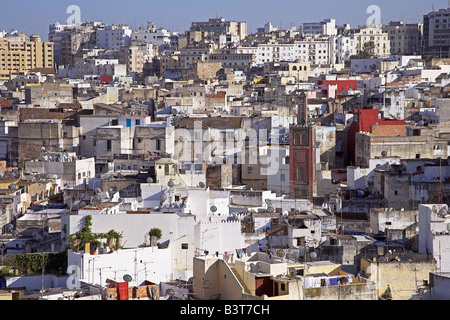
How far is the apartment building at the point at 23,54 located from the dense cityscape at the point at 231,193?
858 inches

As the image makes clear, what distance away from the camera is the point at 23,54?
68938mm

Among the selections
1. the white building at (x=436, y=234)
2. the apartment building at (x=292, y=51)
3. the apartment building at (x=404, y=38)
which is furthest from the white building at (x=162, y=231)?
the apartment building at (x=404, y=38)

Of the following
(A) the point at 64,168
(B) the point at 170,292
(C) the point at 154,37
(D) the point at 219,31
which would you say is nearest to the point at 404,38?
(D) the point at 219,31

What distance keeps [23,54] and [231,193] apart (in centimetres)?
5101

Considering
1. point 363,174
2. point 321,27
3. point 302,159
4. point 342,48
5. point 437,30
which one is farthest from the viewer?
point 321,27

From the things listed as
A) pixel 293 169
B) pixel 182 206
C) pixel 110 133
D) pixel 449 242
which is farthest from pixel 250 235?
pixel 110 133

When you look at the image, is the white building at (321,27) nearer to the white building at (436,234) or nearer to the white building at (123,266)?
the white building at (436,234)

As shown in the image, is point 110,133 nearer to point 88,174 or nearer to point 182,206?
point 88,174

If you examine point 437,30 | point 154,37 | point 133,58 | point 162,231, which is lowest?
point 162,231

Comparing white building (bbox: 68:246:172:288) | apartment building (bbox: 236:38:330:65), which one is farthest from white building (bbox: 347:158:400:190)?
apartment building (bbox: 236:38:330:65)

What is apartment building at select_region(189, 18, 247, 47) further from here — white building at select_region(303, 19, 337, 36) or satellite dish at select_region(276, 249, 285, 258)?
satellite dish at select_region(276, 249, 285, 258)

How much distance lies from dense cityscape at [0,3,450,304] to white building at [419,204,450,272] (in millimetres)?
22

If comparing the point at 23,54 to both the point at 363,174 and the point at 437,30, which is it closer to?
the point at 437,30

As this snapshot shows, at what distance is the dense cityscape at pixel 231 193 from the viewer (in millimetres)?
13422
